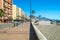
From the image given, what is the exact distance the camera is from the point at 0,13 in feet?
213

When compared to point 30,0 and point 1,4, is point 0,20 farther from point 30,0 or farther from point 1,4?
point 30,0

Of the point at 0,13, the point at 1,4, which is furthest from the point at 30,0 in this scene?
the point at 1,4

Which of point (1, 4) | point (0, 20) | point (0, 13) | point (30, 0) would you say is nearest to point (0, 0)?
point (1, 4)

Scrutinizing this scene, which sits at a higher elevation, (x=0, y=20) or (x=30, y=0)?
(x=30, y=0)

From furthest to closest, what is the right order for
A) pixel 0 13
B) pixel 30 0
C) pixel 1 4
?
1. pixel 1 4
2. pixel 0 13
3. pixel 30 0

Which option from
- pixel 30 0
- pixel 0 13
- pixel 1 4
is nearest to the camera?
pixel 30 0

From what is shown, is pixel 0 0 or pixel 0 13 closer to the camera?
pixel 0 13

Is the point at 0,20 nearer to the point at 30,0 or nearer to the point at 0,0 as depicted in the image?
the point at 0,0

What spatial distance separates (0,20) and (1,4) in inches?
325

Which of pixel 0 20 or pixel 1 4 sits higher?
pixel 1 4

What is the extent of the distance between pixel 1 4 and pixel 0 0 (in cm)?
200

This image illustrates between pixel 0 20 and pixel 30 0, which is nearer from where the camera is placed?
pixel 30 0

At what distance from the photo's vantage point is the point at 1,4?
86438 mm

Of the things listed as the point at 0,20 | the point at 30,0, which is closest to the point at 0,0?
the point at 0,20
